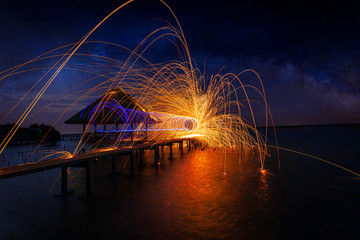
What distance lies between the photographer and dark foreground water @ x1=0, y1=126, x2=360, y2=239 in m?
6.96

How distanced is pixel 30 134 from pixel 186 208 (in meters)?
48.6

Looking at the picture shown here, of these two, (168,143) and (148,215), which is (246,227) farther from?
(168,143)

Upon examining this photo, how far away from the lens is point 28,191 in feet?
39.6

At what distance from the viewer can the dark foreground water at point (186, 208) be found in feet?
22.8

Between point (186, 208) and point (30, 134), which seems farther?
point (30, 134)

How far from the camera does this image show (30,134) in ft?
153

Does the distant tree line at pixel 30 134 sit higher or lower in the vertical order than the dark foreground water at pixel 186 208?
higher

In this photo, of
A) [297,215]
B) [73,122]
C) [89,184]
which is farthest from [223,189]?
[73,122]

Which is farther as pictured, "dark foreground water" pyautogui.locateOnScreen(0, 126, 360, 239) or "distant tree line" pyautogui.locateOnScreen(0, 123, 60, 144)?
"distant tree line" pyautogui.locateOnScreen(0, 123, 60, 144)

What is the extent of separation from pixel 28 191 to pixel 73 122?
13880mm

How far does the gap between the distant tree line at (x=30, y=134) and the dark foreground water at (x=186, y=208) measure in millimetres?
36190

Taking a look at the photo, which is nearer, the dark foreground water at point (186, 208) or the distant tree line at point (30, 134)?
the dark foreground water at point (186, 208)

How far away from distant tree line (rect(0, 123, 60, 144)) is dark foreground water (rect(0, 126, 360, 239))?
1425 inches

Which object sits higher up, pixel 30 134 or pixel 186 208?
pixel 30 134
